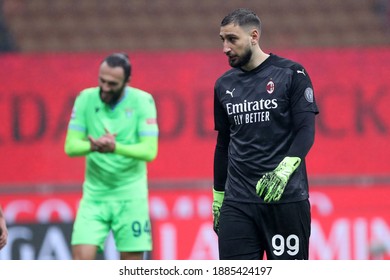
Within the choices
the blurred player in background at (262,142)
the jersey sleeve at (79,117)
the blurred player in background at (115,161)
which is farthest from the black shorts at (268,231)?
the jersey sleeve at (79,117)

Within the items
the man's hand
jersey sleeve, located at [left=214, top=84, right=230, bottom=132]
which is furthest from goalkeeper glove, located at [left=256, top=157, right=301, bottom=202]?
the man's hand

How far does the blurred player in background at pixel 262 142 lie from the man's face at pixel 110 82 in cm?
182

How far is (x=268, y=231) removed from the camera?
19.4 feet

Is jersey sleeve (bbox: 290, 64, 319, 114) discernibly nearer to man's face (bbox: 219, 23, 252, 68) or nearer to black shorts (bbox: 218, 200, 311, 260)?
man's face (bbox: 219, 23, 252, 68)

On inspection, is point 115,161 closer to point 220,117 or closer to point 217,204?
point 217,204

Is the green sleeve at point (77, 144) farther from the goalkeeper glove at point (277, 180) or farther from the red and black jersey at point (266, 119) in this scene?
the goalkeeper glove at point (277, 180)

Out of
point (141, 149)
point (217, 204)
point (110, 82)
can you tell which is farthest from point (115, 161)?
point (217, 204)

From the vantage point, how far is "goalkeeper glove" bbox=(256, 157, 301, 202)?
221 inches

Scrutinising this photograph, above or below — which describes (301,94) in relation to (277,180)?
above

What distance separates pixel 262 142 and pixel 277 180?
34cm

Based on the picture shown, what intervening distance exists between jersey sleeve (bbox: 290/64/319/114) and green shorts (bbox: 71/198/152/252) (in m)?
2.28

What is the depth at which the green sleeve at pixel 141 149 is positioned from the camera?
751 centimetres
